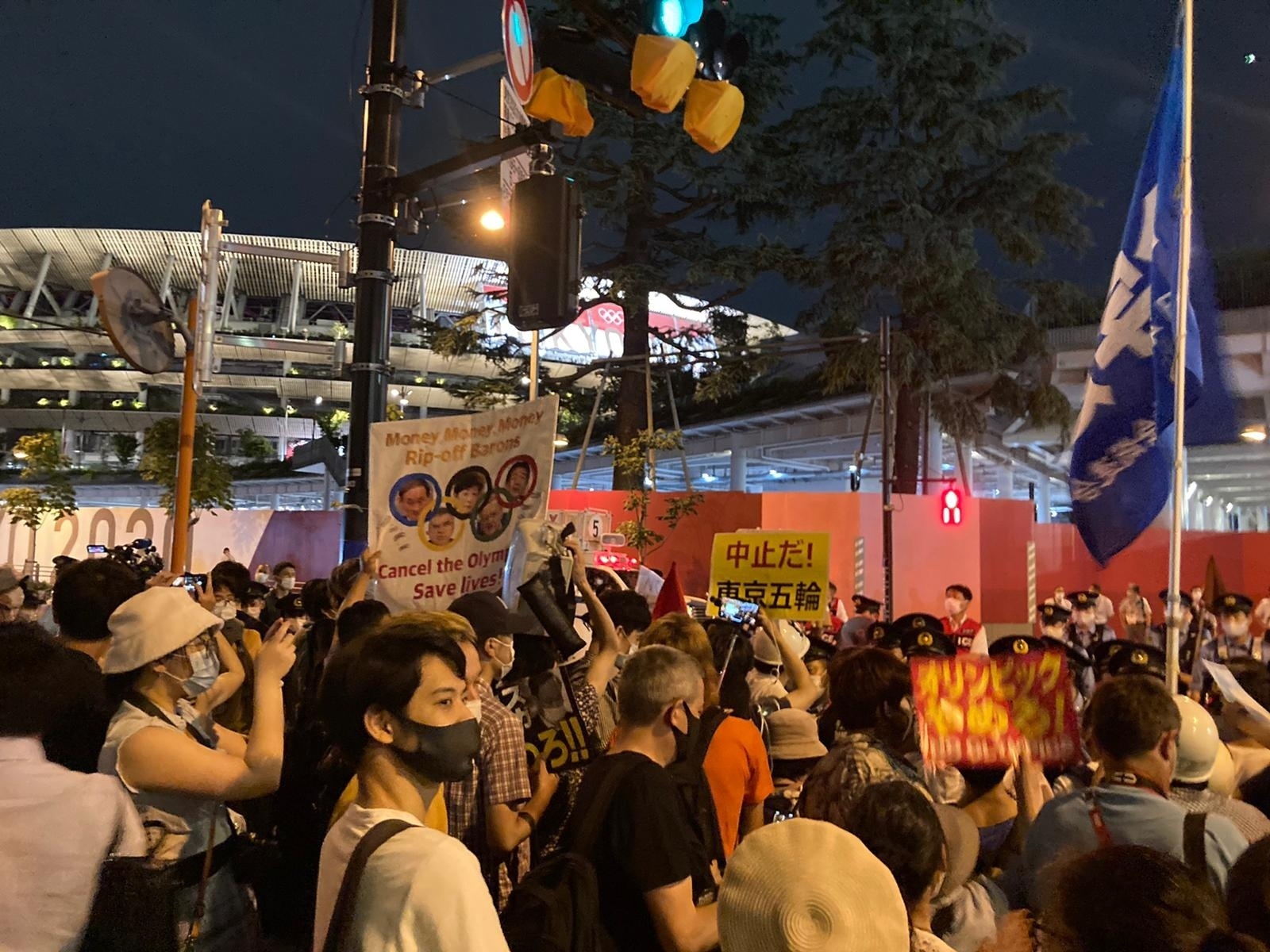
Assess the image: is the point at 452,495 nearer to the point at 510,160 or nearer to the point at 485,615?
the point at 485,615

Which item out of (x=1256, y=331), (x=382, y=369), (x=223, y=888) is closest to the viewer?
(x=223, y=888)

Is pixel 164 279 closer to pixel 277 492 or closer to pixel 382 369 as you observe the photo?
pixel 277 492

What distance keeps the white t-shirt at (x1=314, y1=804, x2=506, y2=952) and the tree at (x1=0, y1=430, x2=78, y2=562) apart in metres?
22.9

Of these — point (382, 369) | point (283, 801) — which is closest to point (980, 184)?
point (382, 369)

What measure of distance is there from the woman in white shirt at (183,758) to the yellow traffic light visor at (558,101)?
13.8 feet

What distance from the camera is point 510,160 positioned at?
21.5 ft

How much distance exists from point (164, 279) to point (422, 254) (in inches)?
504

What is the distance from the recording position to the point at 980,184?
21688 mm

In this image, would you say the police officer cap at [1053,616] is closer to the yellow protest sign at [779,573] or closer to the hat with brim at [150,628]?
the yellow protest sign at [779,573]

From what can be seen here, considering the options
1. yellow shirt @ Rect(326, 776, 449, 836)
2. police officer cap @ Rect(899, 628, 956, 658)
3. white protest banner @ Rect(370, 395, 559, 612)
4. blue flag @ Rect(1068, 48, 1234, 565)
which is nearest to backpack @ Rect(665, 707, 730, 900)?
yellow shirt @ Rect(326, 776, 449, 836)

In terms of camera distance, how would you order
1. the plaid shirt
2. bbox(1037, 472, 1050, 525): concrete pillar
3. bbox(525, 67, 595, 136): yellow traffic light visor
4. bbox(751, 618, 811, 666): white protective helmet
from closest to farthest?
1. the plaid shirt
2. bbox(751, 618, 811, 666): white protective helmet
3. bbox(525, 67, 595, 136): yellow traffic light visor
4. bbox(1037, 472, 1050, 525): concrete pillar

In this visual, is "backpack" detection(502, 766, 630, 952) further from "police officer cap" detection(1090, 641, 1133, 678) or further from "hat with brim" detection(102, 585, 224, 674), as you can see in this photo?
"police officer cap" detection(1090, 641, 1133, 678)

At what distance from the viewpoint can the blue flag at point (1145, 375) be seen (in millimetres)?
4777

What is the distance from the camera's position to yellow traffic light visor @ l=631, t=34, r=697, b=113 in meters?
5.73
